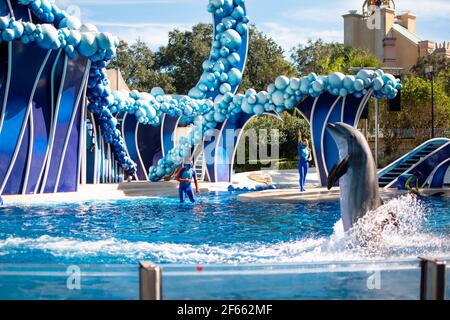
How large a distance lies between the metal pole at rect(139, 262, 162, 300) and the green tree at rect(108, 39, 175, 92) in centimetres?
3632

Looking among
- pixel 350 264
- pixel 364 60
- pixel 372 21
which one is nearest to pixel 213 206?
pixel 350 264

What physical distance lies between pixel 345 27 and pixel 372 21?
246 cm

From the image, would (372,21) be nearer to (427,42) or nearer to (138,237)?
(427,42)

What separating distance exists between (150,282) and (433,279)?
1726mm

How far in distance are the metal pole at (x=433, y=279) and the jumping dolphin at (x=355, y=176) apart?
2.83m

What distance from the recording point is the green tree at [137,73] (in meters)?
39.9

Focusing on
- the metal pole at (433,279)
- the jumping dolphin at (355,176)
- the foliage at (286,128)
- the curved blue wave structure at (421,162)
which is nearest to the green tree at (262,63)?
the foliage at (286,128)

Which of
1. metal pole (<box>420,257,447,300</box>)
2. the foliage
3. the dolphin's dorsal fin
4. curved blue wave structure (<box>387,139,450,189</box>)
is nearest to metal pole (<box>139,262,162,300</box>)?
metal pole (<box>420,257,447,300</box>)

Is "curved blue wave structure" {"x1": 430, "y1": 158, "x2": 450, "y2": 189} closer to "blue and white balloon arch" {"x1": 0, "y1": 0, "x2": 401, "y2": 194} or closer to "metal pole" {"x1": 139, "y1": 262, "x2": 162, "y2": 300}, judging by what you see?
"blue and white balloon arch" {"x1": 0, "y1": 0, "x2": 401, "y2": 194}

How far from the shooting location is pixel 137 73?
40.4 meters

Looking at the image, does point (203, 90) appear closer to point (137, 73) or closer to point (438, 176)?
point (438, 176)

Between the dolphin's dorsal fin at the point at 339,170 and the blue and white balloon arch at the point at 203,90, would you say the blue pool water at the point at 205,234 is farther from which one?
the blue and white balloon arch at the point at 203,90

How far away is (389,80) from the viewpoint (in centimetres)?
1688

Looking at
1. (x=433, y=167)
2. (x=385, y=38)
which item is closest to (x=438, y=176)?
(x=433, y=167)
